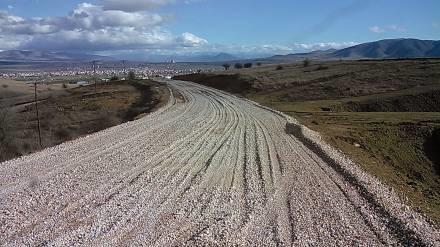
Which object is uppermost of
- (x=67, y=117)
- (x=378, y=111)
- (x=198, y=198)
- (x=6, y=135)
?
(x=198, y=198)

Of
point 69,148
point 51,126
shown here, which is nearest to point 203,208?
point 69,148

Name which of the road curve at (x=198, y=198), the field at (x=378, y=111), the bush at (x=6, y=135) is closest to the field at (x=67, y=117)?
the bush at (x=6, y=135)

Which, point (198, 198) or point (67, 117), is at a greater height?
point (198, 198)

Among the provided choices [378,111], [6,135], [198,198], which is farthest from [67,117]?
[198,198]

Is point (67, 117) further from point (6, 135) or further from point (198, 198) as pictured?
point (198, 198)

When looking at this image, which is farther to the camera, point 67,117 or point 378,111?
point 67,117

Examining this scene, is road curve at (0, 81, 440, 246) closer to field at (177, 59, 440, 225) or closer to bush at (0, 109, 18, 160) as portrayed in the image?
field at (177, 59, 440, 225)

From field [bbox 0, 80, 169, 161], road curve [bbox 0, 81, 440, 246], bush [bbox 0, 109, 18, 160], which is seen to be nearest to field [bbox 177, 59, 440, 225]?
Result: road curve [bbox 0, 81, 440, 246]

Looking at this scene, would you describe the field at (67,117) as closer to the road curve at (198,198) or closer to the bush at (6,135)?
the bush at (6,135)
